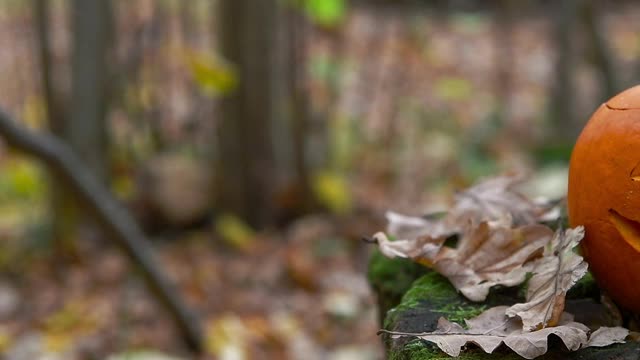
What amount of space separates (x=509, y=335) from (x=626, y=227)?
A: 1.06 ft

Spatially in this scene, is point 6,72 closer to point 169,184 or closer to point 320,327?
point 169,184

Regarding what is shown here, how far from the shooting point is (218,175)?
6.95 metres

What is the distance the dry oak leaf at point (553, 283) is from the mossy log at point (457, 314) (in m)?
0.05

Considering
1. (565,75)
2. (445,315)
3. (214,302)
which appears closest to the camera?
(445,315)

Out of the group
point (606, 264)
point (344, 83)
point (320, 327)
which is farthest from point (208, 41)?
point (606, 264)

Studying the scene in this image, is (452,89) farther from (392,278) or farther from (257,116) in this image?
(392,278)

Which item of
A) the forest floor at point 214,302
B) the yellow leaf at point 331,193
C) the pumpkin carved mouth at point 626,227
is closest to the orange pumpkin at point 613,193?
the pumpkin carved mouth at point 626,227

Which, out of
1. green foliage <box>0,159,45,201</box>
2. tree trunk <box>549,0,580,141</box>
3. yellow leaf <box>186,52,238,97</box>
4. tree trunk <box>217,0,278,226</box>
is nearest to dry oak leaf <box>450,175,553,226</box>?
yellow leaf <box>186,52,238,97</box>

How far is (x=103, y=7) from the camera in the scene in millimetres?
5926

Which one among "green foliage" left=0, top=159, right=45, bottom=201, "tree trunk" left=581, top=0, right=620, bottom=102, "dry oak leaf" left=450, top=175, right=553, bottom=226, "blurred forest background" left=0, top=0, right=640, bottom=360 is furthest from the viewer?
"green foliage" left=0, top=159, right=45, bottom=201

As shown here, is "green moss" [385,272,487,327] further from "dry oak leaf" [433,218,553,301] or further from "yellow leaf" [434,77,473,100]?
"yellow leaf" [434,77,473,100]

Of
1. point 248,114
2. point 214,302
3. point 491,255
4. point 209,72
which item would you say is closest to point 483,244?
point 491,255

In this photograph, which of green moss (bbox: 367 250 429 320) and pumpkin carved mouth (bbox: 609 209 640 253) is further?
green moss (bbox: 367 250 429 320)

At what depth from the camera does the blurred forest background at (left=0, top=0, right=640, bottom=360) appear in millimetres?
5039
